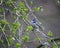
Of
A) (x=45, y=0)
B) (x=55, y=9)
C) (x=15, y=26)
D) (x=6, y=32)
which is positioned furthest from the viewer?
(x=45, y=0)

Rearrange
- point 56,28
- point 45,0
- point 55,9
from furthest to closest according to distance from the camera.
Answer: point 45,0, point 55,9, point 56,28

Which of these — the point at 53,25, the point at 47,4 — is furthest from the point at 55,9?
the point at 53,25

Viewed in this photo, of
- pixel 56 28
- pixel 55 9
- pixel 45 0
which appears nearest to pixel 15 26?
pixel 56 28

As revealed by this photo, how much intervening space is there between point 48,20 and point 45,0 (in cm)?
101

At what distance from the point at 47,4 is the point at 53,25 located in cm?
99

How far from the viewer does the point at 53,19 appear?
4.52 m

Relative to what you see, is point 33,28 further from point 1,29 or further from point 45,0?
point 45,0

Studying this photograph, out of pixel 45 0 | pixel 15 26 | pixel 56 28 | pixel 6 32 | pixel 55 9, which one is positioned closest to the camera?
pixel 15 26

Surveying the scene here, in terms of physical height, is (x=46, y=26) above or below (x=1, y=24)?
below

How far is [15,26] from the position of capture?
5.24 feet

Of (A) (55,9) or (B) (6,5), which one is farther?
(A) (55,9)

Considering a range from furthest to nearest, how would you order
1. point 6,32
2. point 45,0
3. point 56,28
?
point 45,0
point 56,28
point 6,32

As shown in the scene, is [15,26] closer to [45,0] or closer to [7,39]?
[7,39]

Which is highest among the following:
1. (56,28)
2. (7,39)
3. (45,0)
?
(7,39)
